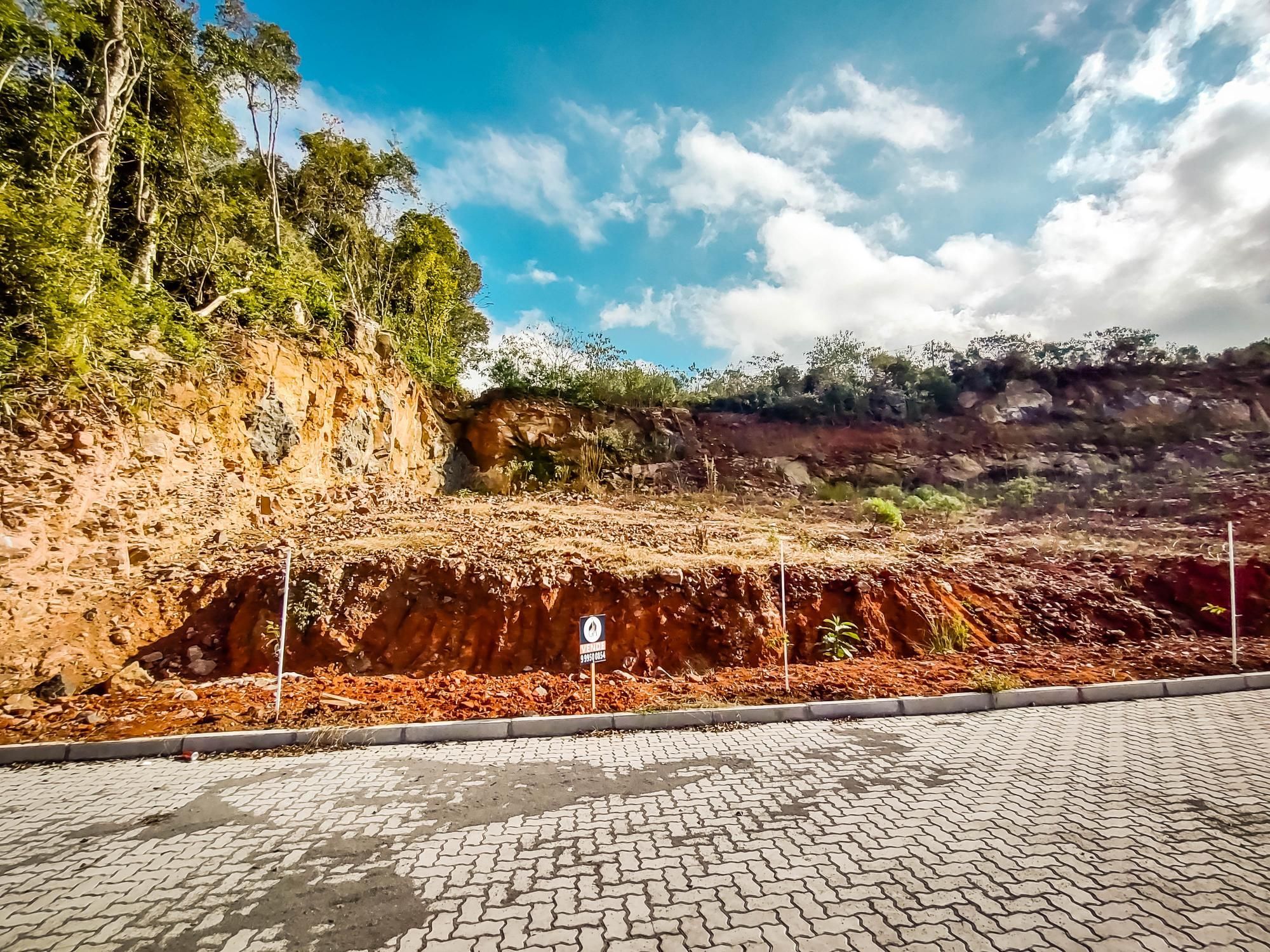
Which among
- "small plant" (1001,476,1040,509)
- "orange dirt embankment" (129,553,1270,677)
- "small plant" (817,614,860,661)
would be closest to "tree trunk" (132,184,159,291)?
"orange dirt embankment" (129,553,1270,677)

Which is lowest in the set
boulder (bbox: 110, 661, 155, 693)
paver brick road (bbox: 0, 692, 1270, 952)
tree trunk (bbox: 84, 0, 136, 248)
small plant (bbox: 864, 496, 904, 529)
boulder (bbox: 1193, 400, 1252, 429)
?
paver brick road (bbox: 0, 692, 1270, 952)

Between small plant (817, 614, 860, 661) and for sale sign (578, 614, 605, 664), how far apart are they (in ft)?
13.2

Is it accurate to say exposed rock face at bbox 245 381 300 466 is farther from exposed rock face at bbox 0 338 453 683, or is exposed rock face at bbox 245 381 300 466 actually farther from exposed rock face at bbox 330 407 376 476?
exposed rock face at bbox 330 407 376 476

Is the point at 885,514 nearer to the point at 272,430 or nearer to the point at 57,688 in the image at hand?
the point at 272,430

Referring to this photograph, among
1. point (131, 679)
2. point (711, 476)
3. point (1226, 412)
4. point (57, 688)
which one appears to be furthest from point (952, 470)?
point (57, 688)

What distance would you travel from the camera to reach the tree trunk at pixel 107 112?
9648 millimetres

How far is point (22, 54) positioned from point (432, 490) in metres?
12.2

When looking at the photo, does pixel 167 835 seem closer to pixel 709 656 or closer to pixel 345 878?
pixel 345 878

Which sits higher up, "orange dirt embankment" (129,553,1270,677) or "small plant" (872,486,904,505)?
"small plant" (872,486,904,505)

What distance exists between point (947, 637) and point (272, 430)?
14316 millimetres

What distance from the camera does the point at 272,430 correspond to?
12008 mm

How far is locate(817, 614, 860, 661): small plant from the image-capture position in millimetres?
8234

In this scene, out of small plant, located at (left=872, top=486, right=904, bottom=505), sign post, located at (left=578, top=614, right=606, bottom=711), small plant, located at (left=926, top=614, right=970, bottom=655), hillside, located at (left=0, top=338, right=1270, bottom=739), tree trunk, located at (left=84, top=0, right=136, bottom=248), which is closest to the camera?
sign post, located at (left=578, top=614, right=606, bottom=711)

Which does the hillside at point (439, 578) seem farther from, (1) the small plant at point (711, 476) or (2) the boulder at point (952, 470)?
(2) the boulder at point (952, 470)
